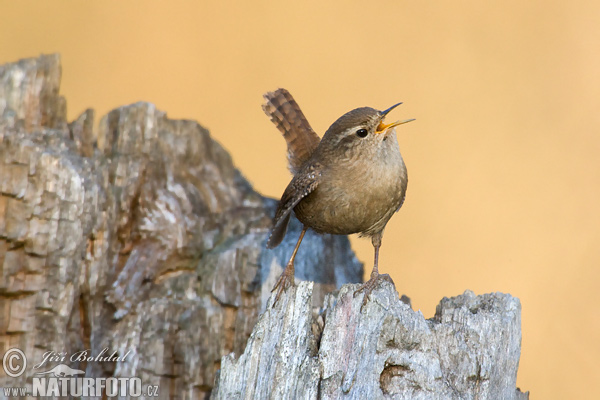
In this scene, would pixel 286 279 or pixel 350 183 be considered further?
pixel 286 279

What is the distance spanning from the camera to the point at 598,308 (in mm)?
6027

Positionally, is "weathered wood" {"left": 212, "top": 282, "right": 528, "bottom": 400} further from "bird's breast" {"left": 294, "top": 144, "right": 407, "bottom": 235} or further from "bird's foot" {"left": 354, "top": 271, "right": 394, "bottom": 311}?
"bird's breast" {"left": 294, "top": 144, "right": 407, "bottom": 235}

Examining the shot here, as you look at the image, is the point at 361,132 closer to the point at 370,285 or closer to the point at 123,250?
the point at 370,285

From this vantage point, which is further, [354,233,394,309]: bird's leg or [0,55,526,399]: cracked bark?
[354,233,394,309]: bird's leg

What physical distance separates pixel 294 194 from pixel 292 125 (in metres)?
0.87

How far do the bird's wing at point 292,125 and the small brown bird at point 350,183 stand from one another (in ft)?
1.77

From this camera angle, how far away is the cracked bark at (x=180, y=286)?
311cm

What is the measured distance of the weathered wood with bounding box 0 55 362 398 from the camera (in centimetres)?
382

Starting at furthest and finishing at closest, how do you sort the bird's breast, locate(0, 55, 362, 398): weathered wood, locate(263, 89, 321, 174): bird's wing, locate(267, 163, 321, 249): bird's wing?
1. locate(263, 89, 321, 174): bird's wing
2. locate(267, 163, 321, 249): bird's wing
3. the bird's breast
4. locate(0, 55, 362, 398): weathered wood

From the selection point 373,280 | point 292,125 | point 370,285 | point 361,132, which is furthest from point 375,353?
point 292,125

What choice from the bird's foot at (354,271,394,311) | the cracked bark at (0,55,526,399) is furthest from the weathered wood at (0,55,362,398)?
the bird's foot at (354,271,394,311)

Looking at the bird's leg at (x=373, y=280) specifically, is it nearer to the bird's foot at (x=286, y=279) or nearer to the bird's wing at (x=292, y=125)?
the bird's foot at (x=286, y=279)

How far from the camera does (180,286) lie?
4.29 m

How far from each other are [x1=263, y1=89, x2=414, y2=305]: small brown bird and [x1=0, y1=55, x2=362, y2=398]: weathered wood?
15.5 inches
